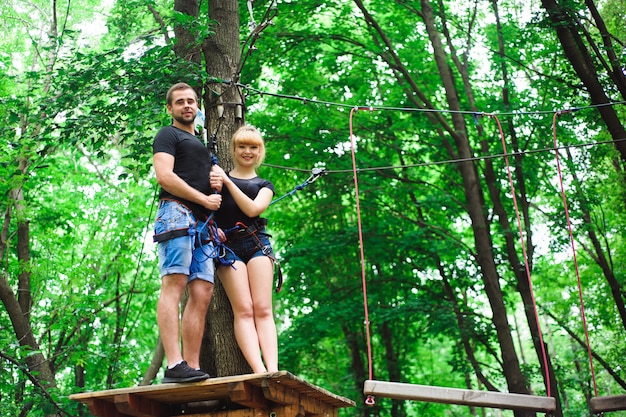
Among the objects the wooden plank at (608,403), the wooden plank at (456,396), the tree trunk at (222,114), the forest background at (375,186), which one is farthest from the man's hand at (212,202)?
the forest background at (375,186)

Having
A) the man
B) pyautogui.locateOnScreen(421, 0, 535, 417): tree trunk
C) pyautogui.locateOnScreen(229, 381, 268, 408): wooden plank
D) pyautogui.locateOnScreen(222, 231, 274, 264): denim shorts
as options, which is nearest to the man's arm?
the man

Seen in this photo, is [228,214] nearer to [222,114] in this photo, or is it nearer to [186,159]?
[186,159]

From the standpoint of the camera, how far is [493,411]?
77.7 feet

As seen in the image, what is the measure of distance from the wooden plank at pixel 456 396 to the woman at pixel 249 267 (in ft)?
2.76

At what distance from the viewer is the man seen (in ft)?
11.3

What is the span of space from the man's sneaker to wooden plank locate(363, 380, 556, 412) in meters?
1.35

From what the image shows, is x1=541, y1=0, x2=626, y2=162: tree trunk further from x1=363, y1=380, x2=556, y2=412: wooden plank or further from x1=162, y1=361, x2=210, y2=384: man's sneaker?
x1=162, y1=361, x2=210, y2=384: man's sneaker

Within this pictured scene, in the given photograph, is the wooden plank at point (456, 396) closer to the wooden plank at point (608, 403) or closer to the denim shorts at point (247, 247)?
the wooden plank at point (608, 403)

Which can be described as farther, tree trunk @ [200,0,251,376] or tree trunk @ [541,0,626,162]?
tree trunk @ [541,0,626,162]

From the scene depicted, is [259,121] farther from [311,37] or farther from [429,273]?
[429,273]

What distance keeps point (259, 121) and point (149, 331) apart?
6.45 meters

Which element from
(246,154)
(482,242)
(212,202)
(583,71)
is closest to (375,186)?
(482,242)

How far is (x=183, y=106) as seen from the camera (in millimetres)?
3777

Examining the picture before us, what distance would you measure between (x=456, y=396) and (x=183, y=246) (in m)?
2.06
